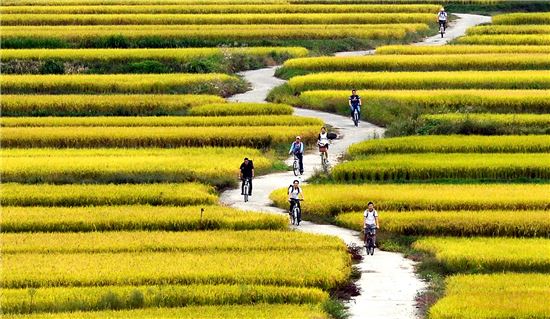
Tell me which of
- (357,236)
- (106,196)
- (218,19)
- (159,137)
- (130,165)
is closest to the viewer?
(357,236)

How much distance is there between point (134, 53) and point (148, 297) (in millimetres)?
48679

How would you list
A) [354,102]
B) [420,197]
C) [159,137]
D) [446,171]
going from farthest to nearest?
[354,102] → [159,137] → [446,171] → [420,197]

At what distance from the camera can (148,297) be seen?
29984mm

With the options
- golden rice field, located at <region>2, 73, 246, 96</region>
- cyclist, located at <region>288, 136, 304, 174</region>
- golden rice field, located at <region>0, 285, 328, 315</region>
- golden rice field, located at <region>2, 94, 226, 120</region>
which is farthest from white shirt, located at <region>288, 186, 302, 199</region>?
golden rice field, located at <region>2, 73, 246, 96</region>

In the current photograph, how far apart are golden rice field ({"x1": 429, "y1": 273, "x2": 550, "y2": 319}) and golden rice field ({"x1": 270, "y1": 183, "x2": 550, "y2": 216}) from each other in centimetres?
856

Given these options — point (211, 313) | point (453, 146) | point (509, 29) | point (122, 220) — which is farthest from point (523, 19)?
point (211, 313)

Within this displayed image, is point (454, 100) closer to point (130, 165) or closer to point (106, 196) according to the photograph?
point (130, 165)

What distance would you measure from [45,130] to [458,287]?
2822 cm

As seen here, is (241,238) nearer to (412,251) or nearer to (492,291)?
(412,251)

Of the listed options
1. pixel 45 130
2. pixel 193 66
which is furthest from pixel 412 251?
pixel 193 66

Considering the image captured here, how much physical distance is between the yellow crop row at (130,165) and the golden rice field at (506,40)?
108ft

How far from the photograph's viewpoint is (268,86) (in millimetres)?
69688

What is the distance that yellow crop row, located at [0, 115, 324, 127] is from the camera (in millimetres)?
57531

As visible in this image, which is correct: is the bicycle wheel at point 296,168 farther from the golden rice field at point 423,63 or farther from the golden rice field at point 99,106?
the golden rice field at point 423,63
